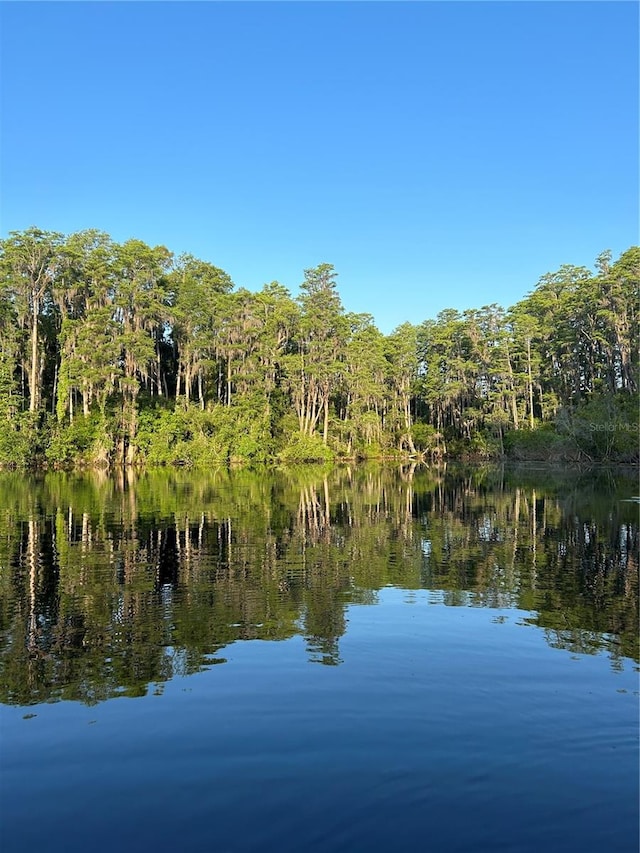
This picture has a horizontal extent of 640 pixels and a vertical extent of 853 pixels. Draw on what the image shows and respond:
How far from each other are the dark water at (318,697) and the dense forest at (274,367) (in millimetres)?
40791

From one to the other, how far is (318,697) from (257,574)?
6.42 metres

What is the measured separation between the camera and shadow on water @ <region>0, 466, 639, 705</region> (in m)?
8.66

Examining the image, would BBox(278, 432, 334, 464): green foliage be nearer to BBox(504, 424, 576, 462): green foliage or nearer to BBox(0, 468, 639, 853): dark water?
BBox(504, 424, 576, 462): green foliage

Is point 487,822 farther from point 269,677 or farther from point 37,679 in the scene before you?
point 37,679

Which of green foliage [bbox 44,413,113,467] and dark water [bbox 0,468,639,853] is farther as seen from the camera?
green foliage [bbox 44,413,113,467]

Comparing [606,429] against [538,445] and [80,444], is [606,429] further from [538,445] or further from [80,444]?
[80,444]

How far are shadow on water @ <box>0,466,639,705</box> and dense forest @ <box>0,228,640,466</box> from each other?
28297mm

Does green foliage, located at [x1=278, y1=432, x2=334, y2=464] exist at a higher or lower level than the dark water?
higher

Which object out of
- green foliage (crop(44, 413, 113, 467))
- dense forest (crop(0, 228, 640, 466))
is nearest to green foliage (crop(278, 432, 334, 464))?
dense forest (crop(0, 228, 640, 466))

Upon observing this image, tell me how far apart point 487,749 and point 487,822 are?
1.09m

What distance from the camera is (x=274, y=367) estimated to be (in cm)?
6731

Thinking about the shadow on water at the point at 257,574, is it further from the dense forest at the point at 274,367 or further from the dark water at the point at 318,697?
the dense forest at the point at 274,367

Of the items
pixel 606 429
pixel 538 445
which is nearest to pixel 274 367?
pixel 538 445

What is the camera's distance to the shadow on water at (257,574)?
28.4 ft
